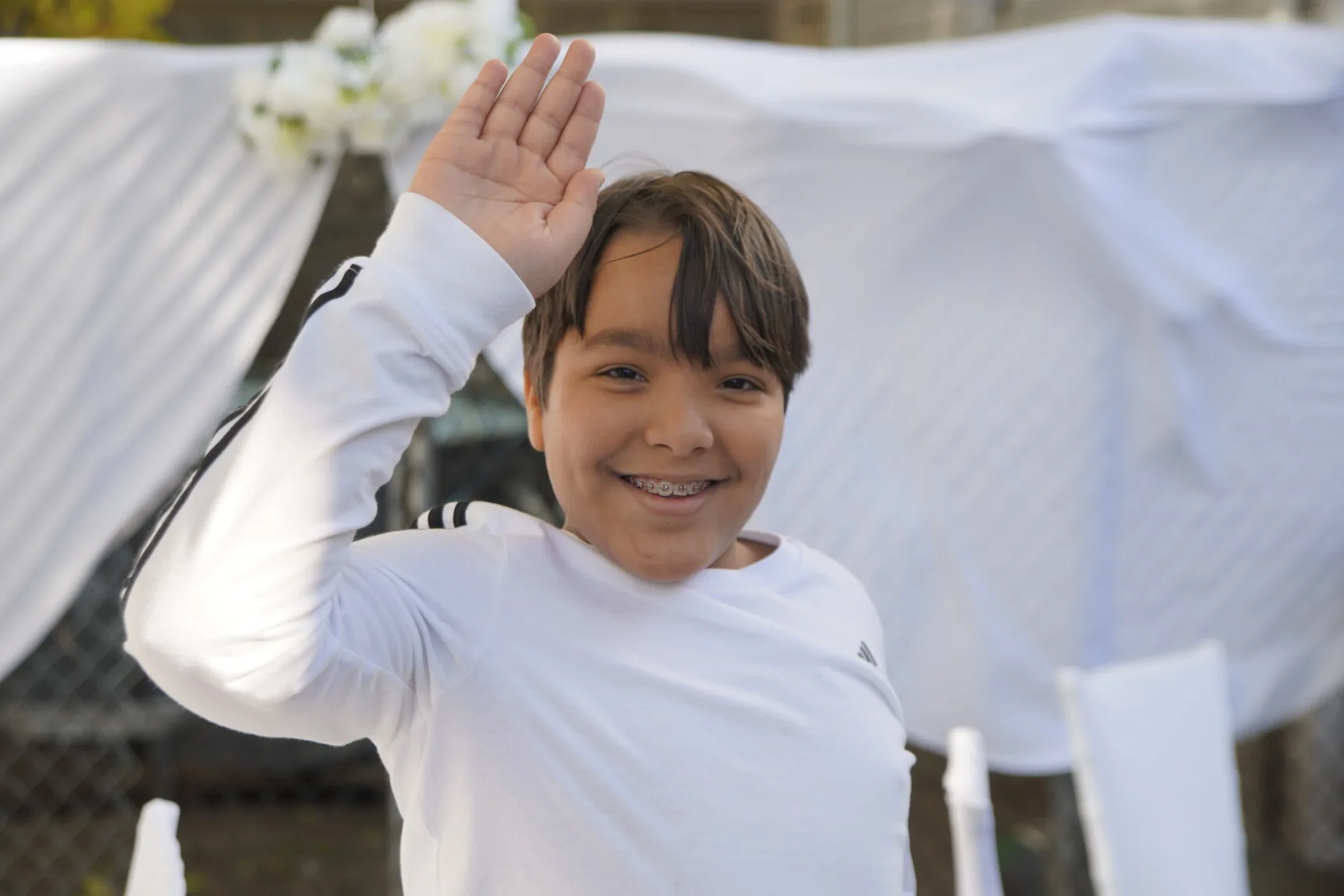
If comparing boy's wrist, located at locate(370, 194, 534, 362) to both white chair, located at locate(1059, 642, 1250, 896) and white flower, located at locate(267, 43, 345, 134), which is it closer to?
white chair, located at locate(1059, 642, 1250, 896)

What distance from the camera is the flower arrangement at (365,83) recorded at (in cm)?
234

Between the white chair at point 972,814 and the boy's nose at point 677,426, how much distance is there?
2.65 feet

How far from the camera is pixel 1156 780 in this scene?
6.57 ft

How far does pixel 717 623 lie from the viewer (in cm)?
110

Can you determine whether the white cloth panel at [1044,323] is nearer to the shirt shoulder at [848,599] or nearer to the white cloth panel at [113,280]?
the white cloth panel at [113,280]

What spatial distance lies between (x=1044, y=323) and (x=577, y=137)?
1.85 m

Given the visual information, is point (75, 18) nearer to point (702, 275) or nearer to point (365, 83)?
point (365, 83)

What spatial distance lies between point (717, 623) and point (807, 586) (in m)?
0.14

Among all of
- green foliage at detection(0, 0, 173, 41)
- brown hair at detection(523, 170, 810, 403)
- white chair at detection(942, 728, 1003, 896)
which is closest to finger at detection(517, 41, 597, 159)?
brown hair at detection(523, 170, 810, 403)

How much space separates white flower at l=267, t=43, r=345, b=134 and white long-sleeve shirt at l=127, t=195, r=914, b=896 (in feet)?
4.48

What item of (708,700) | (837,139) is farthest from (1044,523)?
(708,700)

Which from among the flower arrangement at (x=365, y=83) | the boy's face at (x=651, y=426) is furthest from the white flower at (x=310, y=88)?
the boy's face at (x=651, y=426)

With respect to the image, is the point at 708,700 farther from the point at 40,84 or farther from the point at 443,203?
the point at 40,84

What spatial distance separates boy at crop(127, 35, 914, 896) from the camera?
0.86m
